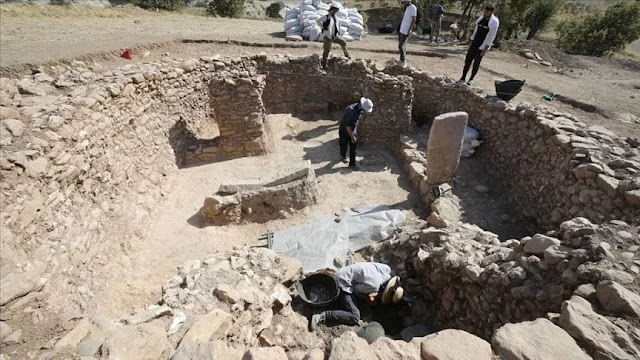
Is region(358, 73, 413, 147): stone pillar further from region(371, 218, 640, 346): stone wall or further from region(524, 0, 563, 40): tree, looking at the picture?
region(524, 0, 563, 40): tree

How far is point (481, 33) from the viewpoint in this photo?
7.84 m

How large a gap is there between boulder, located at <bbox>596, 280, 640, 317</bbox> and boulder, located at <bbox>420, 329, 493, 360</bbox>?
1.20m

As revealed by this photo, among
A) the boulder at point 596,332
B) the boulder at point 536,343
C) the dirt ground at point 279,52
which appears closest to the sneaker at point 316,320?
the boulder at point 536,343

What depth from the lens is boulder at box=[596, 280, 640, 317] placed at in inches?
111

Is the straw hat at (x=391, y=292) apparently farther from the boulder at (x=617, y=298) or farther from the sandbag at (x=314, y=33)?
the sandbag at (x=314, y=33)

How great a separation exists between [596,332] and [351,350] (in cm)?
189

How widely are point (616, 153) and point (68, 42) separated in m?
13.3

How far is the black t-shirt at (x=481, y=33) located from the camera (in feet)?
25.2

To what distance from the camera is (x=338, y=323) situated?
4.68 m

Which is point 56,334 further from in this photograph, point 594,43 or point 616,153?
point 594,43

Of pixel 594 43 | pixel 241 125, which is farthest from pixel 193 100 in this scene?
pixel 594 43

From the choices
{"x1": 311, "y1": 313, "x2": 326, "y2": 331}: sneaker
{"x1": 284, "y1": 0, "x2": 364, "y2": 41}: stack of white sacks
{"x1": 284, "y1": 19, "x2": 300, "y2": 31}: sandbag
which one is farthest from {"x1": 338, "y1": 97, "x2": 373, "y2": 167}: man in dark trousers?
{"x1": 284, "y1": 19, "x2": 300, "y2": 31}: sandbag

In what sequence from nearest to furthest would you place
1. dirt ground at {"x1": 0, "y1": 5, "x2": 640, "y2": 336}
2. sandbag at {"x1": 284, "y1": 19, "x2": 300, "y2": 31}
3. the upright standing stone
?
dirt ground at {"x1": 0, "y1": 5, "x2": 640, "y2": 336} → the upright standing stone → sandbag at {"x1": 284, "y1": 19, "x2": 300, "y2": 31}

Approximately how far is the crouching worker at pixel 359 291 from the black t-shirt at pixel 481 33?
5975 millimetres
